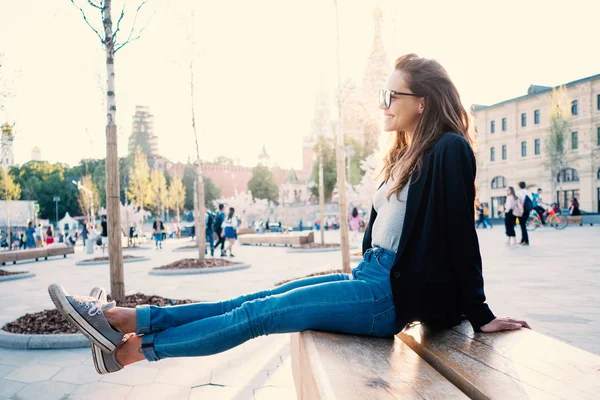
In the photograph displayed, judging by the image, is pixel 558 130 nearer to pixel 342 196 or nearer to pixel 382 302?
pixel 342 196

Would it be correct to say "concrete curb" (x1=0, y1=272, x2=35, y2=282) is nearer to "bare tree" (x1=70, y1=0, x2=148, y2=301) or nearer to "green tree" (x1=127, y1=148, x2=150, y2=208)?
"bare tree" (x1=70, y1=0, x2=148, y2=301)

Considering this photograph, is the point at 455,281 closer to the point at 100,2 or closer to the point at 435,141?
the point at 435,141

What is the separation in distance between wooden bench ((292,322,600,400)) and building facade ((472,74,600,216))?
1875 inches

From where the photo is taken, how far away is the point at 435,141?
8.90ft

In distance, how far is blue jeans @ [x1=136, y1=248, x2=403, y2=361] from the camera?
7.94ft

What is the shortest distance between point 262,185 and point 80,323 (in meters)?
75.5

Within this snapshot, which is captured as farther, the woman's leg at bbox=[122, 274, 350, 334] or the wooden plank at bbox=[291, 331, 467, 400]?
the woman's leg at bbox=[122, 274, 350, 334]

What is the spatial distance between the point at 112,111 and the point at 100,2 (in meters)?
1.55

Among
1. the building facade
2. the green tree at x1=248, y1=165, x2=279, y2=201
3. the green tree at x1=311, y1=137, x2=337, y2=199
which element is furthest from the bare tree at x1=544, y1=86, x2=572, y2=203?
the green tree at x1=248, y1=165, x2=279, y2=201

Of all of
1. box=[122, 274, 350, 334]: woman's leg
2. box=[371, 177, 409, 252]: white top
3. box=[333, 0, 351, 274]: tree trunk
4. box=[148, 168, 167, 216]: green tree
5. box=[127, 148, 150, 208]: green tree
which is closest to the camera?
box=[122, 274, 350, 334]: woman's leg

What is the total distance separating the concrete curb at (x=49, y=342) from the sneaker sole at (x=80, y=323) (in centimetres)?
294

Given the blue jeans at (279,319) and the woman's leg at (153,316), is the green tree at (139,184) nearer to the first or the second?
the woman's leg at (153,316)

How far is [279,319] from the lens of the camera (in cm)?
247

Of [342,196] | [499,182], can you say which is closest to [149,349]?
[342,196]
